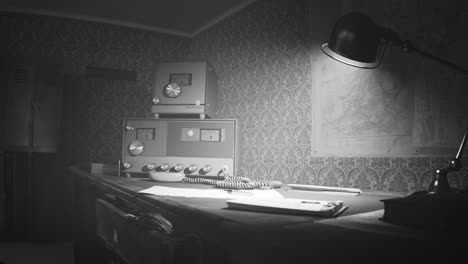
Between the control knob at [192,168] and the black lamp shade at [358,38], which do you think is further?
the control knob at [192,168]

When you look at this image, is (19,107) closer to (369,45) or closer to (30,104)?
(30,104)

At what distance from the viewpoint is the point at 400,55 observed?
1.43 meters

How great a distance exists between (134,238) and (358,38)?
3.03 feet

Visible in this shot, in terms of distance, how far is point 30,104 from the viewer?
2.74 metres

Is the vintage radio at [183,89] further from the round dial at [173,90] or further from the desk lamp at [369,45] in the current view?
the desk lamp at [369,45]

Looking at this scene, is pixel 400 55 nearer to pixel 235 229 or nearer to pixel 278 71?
pixel 278 71

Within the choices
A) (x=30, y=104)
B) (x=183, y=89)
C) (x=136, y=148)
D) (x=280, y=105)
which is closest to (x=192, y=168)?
(x=136, y=148)

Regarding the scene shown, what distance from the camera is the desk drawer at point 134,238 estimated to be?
879 mm

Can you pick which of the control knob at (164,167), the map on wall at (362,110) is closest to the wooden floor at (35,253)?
the control knob at (164,167)

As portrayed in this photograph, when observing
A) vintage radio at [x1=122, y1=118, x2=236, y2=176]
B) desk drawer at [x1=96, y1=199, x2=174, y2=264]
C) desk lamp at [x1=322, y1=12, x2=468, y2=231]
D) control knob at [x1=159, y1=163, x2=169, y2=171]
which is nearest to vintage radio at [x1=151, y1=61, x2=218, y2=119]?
vintage radio at [x1=122, y1=118, x2=236, y2=176]

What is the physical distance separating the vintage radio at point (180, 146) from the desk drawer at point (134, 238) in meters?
0.55

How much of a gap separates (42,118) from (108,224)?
1.91m

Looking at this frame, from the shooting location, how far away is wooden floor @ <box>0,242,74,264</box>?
238 centimetres

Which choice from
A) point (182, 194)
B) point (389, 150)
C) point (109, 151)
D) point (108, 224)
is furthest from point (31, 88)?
point (389, 150)
